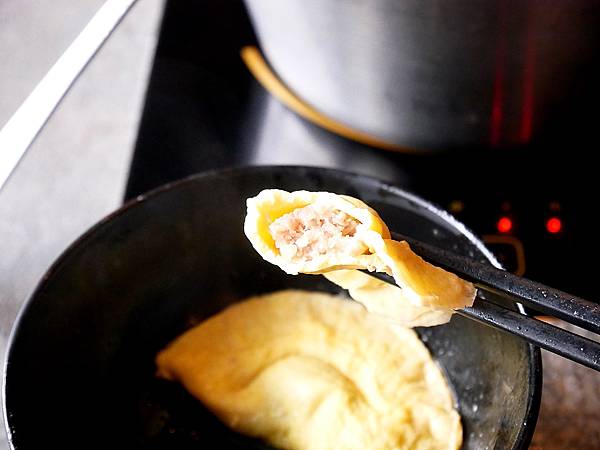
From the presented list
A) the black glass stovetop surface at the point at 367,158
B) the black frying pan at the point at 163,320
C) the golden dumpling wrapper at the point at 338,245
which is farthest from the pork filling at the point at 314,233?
the black glass stovetop surface at the point at 367,158

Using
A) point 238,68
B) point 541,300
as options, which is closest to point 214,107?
point 238,68

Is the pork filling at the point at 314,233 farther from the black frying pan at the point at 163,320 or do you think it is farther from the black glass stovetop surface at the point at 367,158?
the black glass stovetop surface at the point at 367,158

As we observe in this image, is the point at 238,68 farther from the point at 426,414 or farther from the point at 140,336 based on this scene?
the point at 426,414

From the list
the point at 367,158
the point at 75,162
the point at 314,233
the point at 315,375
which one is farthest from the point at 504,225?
the point at 75,162

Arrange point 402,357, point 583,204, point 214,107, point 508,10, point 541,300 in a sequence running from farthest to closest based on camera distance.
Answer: point 214,107
point 583,204
point 402,357
point 508,10
point 541,300

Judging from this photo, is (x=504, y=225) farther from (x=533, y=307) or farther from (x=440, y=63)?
(x=533, y=307)

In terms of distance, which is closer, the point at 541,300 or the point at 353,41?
the point at 541,300

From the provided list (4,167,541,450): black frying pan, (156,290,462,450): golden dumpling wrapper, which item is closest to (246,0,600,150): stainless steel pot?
(4,167,541,450): black frying pan

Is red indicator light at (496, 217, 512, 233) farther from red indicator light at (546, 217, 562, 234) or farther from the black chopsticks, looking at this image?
the black chopsticks
